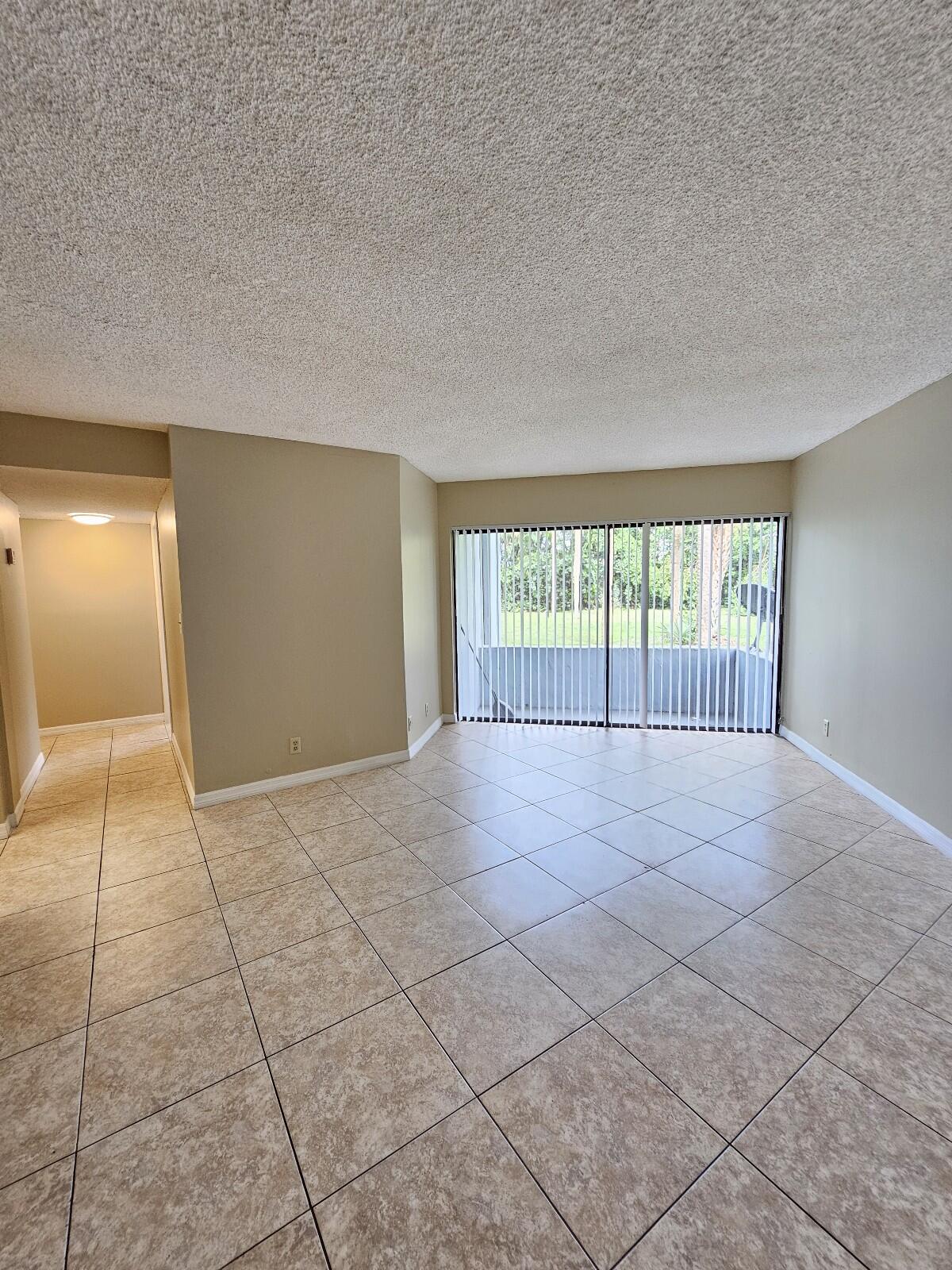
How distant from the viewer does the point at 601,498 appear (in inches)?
205

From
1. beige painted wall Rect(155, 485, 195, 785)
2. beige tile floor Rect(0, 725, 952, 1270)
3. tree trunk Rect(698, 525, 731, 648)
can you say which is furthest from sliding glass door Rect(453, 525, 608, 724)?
beige painted wall Rect(155, 485, 195, 785)

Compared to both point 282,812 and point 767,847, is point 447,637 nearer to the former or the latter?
point 282,812

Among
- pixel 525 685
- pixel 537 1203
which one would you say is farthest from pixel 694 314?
pixel 525 685

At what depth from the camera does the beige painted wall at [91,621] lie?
5348 millimetres

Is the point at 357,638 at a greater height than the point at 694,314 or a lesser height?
lesser

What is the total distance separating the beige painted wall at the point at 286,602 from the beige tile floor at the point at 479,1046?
86 centimetres

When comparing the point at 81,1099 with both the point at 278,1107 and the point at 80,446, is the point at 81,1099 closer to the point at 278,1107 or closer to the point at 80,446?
the point at 278,1107

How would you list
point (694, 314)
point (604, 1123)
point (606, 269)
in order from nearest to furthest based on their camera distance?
point (604, 1123) < point (606, 269) < point (694, 314)

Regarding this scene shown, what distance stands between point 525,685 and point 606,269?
444cm

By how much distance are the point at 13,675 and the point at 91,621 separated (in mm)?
2126

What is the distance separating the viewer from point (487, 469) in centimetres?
493

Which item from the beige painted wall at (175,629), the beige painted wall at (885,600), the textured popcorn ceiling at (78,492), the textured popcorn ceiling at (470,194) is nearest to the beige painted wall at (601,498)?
the beige painted wall at (885,600)

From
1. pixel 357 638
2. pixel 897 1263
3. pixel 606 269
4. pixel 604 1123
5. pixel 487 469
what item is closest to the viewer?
pixel 897 1263

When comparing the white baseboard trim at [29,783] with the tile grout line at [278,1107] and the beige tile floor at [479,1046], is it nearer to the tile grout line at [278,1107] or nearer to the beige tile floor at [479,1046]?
the beige tile floor at [479,1046]
